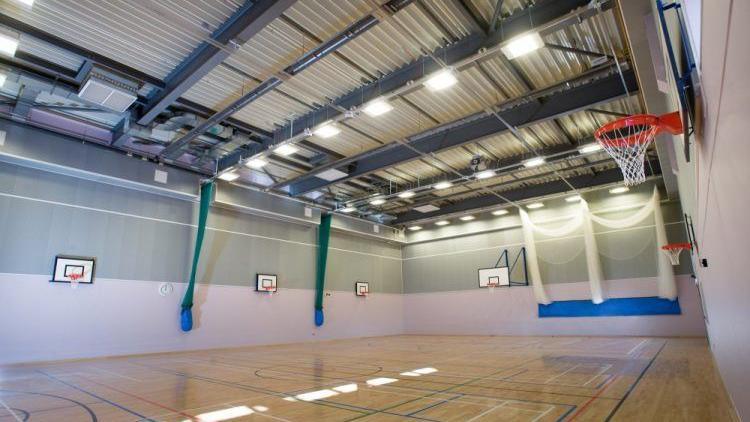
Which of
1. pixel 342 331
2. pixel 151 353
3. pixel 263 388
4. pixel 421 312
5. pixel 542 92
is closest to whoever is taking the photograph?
pixel 263 388

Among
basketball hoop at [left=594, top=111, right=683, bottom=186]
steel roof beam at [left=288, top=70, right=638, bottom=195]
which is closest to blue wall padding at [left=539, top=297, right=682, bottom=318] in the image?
steel roof beam at [left=288, top=70, right=638, bottom=195]

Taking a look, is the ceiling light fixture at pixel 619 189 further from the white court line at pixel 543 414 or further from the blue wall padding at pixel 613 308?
the white court line at pixel 543 414

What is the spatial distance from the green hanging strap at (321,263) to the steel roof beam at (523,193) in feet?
15.6

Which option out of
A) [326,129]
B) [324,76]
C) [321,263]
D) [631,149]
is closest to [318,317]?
[321,263]

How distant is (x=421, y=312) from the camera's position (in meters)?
22.7

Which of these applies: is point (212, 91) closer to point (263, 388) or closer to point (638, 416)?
point (263, 388)

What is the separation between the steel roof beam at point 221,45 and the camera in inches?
274

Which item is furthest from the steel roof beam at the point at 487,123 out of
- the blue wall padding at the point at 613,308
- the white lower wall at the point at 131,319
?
the blue wall padding at the point at 613,308

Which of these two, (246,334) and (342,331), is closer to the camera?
(246,334)

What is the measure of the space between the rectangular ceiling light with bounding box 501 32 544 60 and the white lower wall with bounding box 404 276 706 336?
521 inches

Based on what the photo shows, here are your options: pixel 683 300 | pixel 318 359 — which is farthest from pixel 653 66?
pixel 683 300

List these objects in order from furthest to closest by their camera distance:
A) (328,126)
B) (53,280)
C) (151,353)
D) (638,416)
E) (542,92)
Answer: (151,353), (53,280), (328,126), (542,92), (638,416)

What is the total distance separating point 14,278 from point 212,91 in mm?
7343

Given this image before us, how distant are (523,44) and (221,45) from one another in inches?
221
